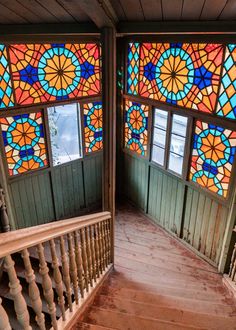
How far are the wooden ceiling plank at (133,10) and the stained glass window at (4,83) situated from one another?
1665 millimetres

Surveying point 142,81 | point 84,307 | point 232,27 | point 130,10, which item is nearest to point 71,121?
point 142,81

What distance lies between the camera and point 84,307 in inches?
83.6

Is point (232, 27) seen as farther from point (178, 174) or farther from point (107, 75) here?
point (178, 174)

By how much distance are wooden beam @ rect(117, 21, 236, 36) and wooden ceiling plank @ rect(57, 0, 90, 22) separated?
0.39 meters

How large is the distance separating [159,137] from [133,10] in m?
2.14

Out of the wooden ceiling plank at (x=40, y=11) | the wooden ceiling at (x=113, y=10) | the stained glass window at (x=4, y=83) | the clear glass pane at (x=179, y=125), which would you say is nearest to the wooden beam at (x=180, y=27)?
the wooden ceiling at (x=113, y=10)

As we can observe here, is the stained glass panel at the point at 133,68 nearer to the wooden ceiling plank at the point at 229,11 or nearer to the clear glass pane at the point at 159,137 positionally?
the clear glass pane at the point at 159,137

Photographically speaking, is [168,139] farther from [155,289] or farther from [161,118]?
[155,289]

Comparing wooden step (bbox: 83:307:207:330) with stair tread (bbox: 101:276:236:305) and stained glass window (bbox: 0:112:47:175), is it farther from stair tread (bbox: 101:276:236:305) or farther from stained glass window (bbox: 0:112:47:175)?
stained glass window (bbox: 0:112:47:175)

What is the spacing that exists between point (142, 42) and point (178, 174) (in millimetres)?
1947

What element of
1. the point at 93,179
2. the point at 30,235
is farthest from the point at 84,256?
the point at 93,179

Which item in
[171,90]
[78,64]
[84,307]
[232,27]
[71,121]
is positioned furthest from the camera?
[71,121]

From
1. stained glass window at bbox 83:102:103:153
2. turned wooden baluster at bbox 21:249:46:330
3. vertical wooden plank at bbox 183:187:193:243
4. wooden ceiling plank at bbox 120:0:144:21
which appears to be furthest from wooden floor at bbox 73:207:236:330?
wooden ceiling plank at bbox 120:0:144:21

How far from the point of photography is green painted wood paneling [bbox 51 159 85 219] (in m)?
4.28
